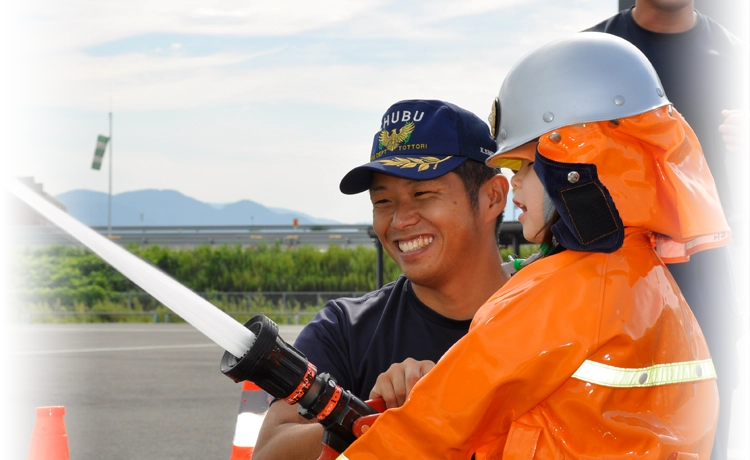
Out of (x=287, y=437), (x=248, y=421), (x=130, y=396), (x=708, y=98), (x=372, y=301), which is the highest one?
(x=708, y=98)

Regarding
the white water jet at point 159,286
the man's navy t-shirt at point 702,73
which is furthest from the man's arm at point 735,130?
the white water jet at point 159,286

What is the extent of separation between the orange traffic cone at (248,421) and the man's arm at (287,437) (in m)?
1.71

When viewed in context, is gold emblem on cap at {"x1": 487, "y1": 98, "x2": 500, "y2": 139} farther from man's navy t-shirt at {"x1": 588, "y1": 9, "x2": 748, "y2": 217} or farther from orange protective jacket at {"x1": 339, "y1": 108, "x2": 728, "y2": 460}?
man's navy t-shirt at {"x1": 588, "y1": 9, "x2": 748, "y2": 217}

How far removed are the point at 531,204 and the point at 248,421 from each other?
116 inches

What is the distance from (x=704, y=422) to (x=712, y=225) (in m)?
0.44

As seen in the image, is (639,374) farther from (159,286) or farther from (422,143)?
(422,143)

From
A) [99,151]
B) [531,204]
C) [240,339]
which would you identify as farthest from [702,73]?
[99,151]

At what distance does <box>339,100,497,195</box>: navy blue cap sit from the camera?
3357mm

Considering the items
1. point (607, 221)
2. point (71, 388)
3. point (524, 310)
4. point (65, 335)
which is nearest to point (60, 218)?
point (524, 310)

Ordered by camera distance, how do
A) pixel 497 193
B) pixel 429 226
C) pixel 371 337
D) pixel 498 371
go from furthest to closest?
pixel 497 193
pixel 429 226
pixel 371 337
pixel 498 371

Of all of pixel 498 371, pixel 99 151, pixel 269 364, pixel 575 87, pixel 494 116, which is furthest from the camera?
pixel 99 151

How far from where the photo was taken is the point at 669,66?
366 cm

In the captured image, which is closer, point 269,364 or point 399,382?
point 269,364

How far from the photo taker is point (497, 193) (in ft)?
11.8
